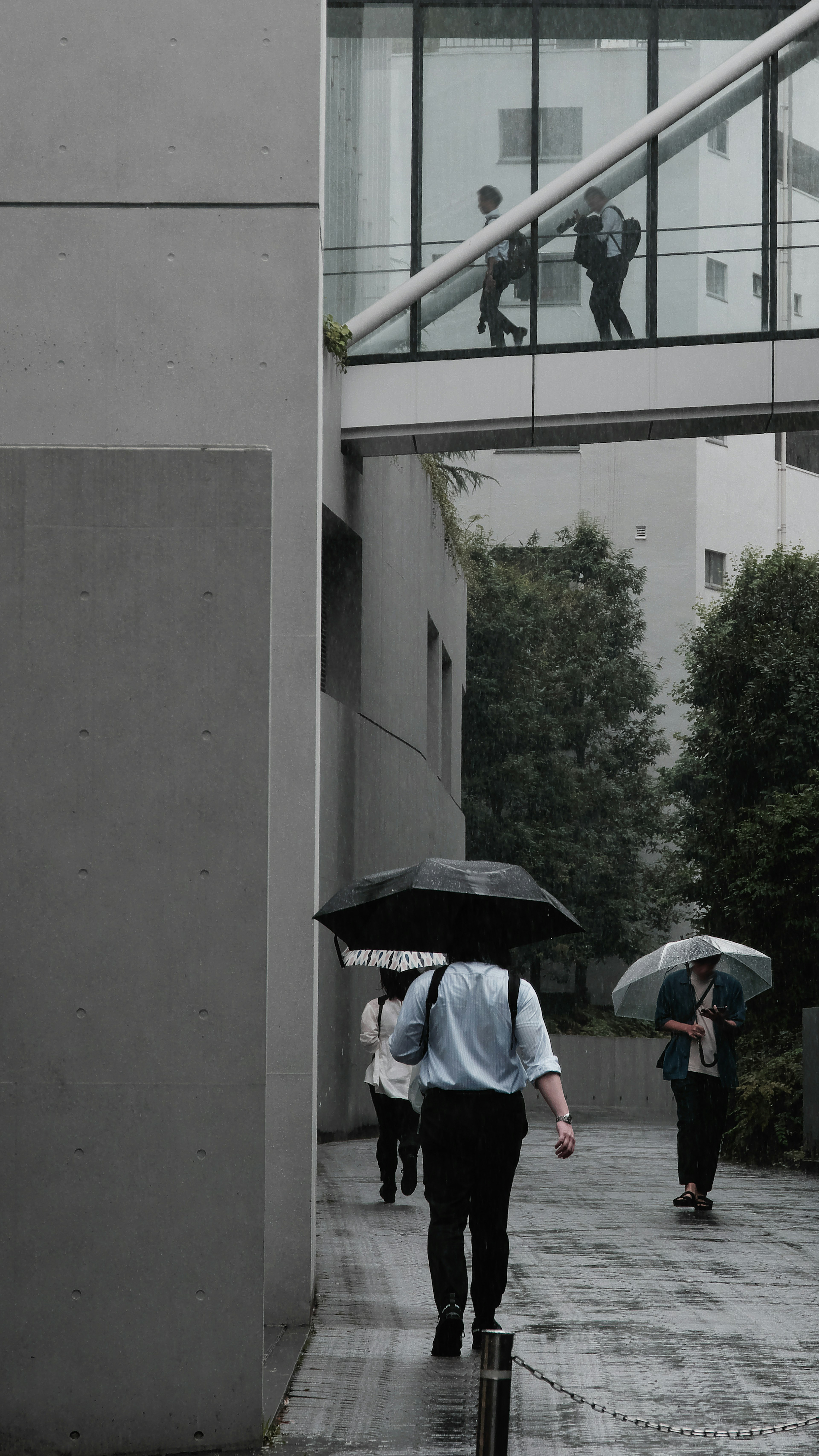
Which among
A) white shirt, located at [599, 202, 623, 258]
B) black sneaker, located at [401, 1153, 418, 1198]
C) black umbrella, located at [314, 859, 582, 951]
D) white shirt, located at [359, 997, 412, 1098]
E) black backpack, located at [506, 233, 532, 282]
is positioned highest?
white shirt, located at [599, 202, 623, 258]

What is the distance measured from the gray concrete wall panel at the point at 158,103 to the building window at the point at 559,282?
7.99 meters

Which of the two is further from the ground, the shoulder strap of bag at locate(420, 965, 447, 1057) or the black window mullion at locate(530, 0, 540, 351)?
the black window mullion at locate(530, 0, 540, 351)

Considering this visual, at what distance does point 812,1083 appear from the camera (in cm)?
1550

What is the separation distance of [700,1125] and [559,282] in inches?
326

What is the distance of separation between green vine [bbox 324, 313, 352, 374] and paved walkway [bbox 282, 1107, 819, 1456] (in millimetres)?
7262

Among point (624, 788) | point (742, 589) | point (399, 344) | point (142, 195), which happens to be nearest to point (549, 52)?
point (399, 344)

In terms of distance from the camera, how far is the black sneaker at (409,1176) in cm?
1227

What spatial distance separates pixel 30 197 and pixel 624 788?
129 feet

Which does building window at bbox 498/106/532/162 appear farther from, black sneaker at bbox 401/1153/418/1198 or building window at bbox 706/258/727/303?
black sneaker at bbox 401/1153/418/1198

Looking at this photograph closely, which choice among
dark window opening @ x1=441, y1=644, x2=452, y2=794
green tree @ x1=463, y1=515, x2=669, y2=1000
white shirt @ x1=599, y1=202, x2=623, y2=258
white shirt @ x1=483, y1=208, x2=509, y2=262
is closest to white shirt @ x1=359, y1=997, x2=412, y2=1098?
white shirt @ x1=483, y1=208, x2=509, y2=262

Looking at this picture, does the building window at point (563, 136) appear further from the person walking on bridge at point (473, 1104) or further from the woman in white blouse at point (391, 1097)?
the person walking on bridge at point (473, 1104)

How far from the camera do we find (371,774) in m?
20.3

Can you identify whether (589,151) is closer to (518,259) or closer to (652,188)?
(652,188)

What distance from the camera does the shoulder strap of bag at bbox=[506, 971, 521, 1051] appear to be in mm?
6816
